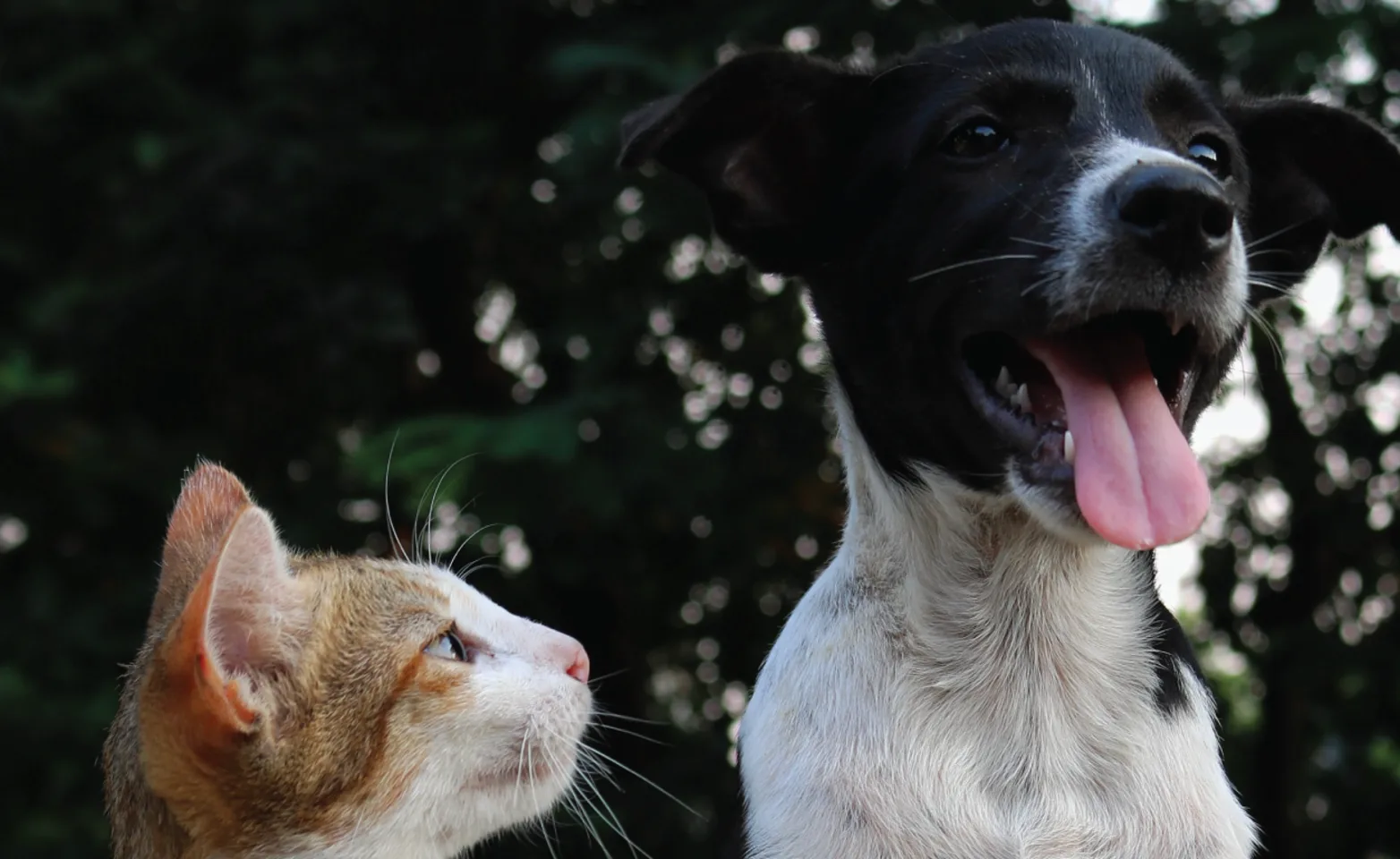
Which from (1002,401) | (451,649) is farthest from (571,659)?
(1002,401)

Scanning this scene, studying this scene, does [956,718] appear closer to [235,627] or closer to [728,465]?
[235,627]

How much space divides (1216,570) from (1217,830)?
4.72m

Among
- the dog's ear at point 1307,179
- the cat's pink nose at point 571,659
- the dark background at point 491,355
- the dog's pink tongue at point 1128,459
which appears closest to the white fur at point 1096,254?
the dog's pink tongue at point 1128,459

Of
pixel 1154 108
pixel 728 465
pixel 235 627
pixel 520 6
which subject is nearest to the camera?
pixel 235 627

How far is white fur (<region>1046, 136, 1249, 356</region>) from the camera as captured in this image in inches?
86.6

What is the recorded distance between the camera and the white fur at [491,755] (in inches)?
92.8

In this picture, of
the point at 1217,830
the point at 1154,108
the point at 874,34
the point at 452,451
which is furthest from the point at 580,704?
the point at 874,34

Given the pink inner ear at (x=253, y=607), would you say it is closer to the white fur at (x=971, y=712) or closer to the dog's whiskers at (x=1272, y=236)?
the white fur at (x=971, y=712)

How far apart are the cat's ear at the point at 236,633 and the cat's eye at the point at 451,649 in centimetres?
24

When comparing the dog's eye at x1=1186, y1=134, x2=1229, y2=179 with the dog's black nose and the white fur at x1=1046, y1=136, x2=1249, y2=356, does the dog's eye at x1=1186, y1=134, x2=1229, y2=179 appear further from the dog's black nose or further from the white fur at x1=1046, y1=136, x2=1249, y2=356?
the dog's black nose

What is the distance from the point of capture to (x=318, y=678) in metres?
2.37

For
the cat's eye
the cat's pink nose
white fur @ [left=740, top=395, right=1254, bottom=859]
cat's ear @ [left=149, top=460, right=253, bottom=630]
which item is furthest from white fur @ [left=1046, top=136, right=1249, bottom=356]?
cat's ear @ [left=149, top=460, right=253, bottom=630]

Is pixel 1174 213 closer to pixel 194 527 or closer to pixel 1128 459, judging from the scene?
pixel 1128 459

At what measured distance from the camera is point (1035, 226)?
231 cm
